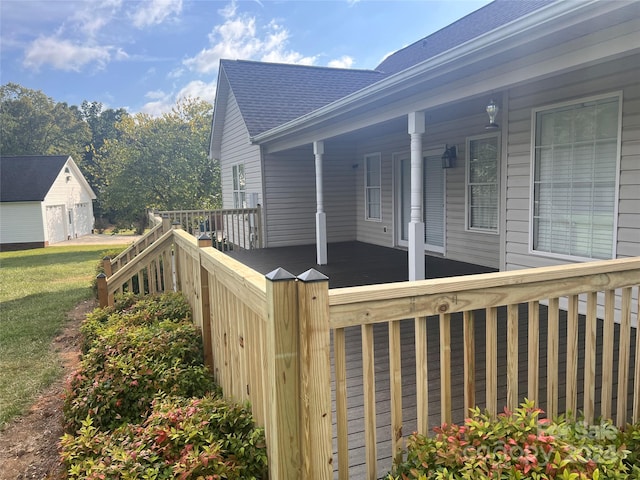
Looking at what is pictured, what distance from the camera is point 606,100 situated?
4.32 meters

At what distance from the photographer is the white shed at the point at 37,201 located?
2259 centimetres

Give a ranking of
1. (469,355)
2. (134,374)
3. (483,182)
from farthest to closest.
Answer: (483,182) < (134,374) < (469,355)

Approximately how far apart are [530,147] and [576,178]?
66cm

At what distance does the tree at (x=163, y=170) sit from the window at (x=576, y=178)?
60.2ft

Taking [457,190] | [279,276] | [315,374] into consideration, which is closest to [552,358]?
[315,374]

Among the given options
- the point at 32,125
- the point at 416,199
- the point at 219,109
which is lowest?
the point at 416,199

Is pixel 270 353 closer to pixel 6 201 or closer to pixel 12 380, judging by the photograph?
pixel 12 380

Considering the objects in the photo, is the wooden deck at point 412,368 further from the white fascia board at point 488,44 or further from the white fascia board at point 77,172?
the white fascia board at point 77,172

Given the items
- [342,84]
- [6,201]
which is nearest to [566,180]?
[342,84]

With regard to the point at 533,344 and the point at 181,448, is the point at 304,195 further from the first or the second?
the point at 533,344

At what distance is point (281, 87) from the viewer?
1244cm

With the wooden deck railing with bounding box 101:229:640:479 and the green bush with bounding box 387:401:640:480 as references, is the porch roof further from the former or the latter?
the green bush with bounding box 387:401:640:480

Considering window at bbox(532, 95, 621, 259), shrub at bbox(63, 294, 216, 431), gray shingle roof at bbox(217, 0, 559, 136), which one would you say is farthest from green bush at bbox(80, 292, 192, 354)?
gray shingle roof at bbox(217, 0, 559, 136)

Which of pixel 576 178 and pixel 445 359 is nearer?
pixel 445 359
